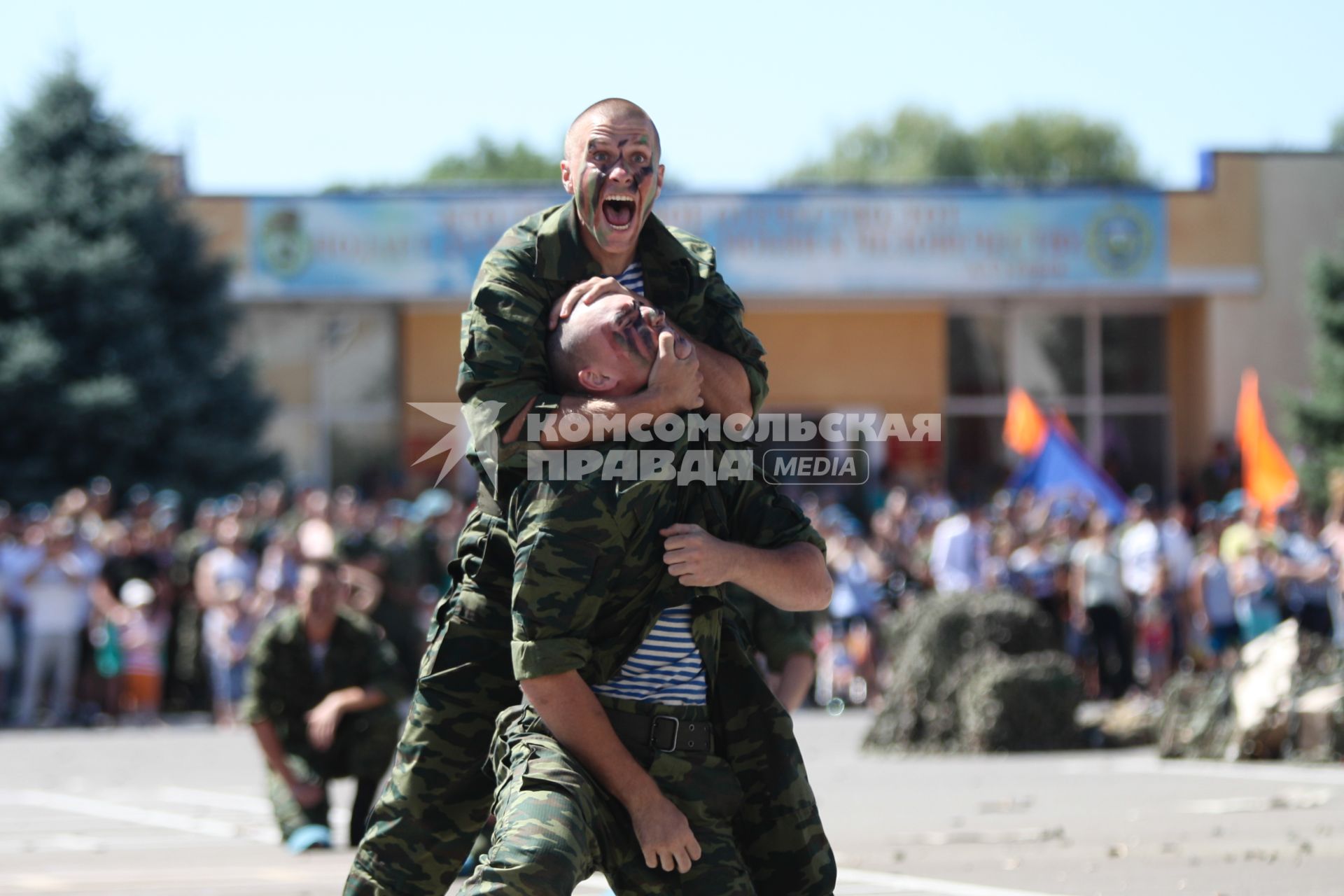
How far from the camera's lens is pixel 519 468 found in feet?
13.8

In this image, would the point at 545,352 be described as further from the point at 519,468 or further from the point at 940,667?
the point at 940,667

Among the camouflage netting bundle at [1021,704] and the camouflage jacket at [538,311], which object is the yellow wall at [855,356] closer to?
the camouflage netting bundle at [1021,704]

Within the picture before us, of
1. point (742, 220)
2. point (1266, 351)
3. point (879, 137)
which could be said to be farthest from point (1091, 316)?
point (879, 137)

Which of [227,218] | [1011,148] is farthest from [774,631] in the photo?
[1011,148]

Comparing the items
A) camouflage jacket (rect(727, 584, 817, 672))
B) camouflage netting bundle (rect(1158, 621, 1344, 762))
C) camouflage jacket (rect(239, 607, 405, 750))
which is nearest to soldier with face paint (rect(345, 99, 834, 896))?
camouflage jacket (rect(727, 584, 817, 672))

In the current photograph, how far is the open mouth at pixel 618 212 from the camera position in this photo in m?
4.20

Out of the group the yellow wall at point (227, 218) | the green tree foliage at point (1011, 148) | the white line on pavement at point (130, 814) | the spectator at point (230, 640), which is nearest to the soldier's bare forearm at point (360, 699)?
the white line on pavement at point (130, 814)

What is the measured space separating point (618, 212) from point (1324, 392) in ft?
90.6

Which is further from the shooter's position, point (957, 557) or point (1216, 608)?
point (957, 557)

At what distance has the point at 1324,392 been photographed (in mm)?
29984

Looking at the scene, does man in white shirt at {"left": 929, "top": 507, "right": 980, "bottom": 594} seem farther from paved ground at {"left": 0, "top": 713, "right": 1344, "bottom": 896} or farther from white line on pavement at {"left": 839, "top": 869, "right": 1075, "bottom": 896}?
white line on pavement at {"left": 839, "top": 869, "right": 1075, "bottom": 896}

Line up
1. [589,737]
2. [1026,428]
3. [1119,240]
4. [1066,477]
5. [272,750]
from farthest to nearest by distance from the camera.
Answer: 1. [1119,240]
2. [1026,428]
3. [1066,477]
4. [272,750]
5. [589,737]

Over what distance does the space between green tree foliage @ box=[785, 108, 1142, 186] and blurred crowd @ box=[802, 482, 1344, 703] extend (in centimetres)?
5128

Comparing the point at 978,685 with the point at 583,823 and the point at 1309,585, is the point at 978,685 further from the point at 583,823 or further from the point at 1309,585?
the point at 583,823
